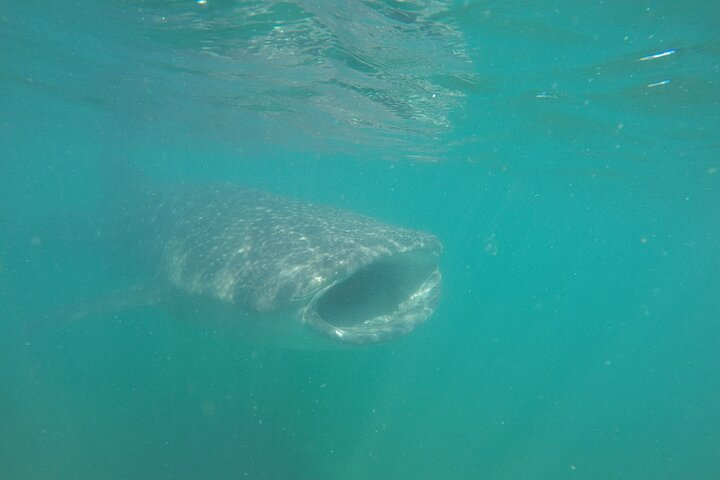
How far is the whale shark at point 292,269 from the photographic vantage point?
551 cm

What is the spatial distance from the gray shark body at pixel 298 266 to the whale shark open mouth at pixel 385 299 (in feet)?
0.06

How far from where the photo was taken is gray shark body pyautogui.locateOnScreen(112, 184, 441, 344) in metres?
5.50

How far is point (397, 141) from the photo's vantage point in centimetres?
2400

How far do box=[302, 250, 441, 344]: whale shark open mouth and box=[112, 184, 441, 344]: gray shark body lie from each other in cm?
2

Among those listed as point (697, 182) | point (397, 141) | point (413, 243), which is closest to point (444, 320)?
point (397, 141)

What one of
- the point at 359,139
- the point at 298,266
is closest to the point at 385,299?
the point at 298,266

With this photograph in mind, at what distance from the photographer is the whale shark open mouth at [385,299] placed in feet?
19.5

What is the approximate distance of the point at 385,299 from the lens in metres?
7.43

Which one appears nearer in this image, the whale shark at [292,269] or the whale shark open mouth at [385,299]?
the whale shark at [292,269]

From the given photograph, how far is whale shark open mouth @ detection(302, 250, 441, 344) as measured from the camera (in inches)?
234

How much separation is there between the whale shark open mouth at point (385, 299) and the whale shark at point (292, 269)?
0.02 m

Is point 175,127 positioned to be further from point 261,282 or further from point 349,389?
point 261,282

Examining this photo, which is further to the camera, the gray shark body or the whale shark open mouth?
the whale shark open mouth

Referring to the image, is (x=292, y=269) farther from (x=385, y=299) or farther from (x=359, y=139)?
(x=359, y=139)
